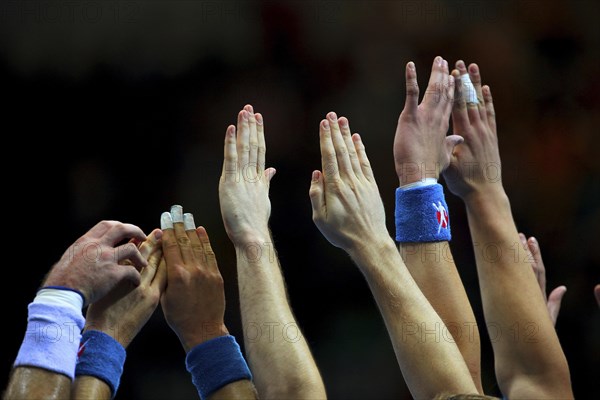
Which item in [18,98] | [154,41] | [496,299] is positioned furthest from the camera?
[154,41]

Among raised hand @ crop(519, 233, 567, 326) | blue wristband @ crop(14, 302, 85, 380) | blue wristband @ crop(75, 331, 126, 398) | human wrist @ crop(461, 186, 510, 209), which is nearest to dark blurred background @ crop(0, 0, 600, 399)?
raised hand @ crop(519, 233, 567, 326)

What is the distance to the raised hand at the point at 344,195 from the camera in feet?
9.68

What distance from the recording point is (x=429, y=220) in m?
3.13

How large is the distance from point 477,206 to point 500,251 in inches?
8.5

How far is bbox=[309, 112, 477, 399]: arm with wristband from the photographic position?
8.69 feet

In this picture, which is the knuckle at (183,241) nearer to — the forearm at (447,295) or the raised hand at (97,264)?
the raised hand at (97,264)

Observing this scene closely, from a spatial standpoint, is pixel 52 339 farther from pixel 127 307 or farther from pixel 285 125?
pixel 285 125

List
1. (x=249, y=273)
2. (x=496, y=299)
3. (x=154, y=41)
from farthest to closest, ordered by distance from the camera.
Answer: (x=154, y=41), (x=496, y=299), (x=249, y=273)

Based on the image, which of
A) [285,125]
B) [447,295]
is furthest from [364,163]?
[285,125]

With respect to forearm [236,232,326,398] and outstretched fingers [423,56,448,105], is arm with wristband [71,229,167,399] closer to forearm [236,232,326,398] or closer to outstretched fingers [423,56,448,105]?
forearm [236,232,326,398]

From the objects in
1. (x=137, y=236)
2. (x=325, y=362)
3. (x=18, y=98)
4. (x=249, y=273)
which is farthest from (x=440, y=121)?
(x=18, y=98)

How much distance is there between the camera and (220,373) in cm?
269

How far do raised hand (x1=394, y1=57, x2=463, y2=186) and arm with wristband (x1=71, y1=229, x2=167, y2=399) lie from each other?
95 cm

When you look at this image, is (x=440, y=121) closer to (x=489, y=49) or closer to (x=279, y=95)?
(x=279, y=95)
